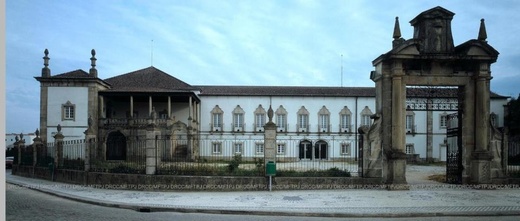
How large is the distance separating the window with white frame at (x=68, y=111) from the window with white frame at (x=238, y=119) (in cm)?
1549

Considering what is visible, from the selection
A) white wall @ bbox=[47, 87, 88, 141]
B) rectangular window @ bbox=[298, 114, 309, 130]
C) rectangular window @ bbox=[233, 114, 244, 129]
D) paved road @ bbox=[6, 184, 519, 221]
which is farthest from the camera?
rectangular window @ bbox=[298, 114, 309, 130]

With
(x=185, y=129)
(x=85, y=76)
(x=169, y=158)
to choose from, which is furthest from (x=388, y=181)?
(x=85, y=76)

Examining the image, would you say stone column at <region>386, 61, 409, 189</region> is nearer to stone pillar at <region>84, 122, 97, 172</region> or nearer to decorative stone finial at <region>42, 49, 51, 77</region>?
stone pillar at <region>84, 122, 97, 172</region>

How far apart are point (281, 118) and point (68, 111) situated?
67.2 feet

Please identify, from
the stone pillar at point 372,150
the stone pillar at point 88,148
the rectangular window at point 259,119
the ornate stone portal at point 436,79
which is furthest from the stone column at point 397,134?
the rectangular window at point 259,119

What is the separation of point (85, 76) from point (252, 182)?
31.1m

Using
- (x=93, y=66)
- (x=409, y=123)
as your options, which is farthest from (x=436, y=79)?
(x=409, y=123)

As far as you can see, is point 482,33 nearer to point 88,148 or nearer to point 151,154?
point 151,154

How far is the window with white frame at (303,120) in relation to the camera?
166 feet

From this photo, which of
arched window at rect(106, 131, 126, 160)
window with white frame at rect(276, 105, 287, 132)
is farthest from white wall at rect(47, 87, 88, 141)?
window with white frame at rect(276, 105, 287, 132)

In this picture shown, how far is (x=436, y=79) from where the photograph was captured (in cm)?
1703

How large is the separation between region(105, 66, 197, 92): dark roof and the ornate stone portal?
29.6 meters

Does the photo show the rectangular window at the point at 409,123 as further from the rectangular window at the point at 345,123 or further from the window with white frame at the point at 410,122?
the rectangular window at the point at 345,123

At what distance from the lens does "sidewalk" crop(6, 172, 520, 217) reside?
11.8 metres
